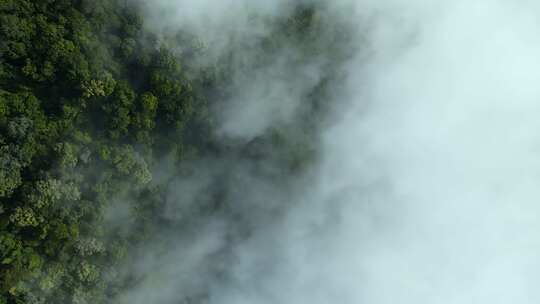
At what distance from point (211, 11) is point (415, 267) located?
2583 centimetres

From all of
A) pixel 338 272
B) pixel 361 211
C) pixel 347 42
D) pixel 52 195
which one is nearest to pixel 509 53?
pixel 347 42

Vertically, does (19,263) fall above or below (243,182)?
below

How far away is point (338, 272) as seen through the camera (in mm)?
47250

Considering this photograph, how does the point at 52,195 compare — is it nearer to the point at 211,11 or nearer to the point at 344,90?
the point at 211,11

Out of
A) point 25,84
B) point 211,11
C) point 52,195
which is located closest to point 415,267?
point 211,11

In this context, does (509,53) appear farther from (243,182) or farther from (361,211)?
(243,182)

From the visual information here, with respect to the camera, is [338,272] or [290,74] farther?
[338,272]

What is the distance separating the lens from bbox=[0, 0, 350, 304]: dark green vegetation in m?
32.2

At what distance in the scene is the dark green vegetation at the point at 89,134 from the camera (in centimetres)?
3225

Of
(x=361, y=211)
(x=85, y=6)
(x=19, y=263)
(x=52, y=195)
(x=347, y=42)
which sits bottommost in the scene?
(x=19, y=263)

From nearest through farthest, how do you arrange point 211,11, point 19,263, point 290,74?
point 19,263 < point 211,11 < point 290,74

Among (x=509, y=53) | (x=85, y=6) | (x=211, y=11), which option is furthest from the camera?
(x=509, y=53)

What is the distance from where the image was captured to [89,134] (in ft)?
116

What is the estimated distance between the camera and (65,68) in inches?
1326
